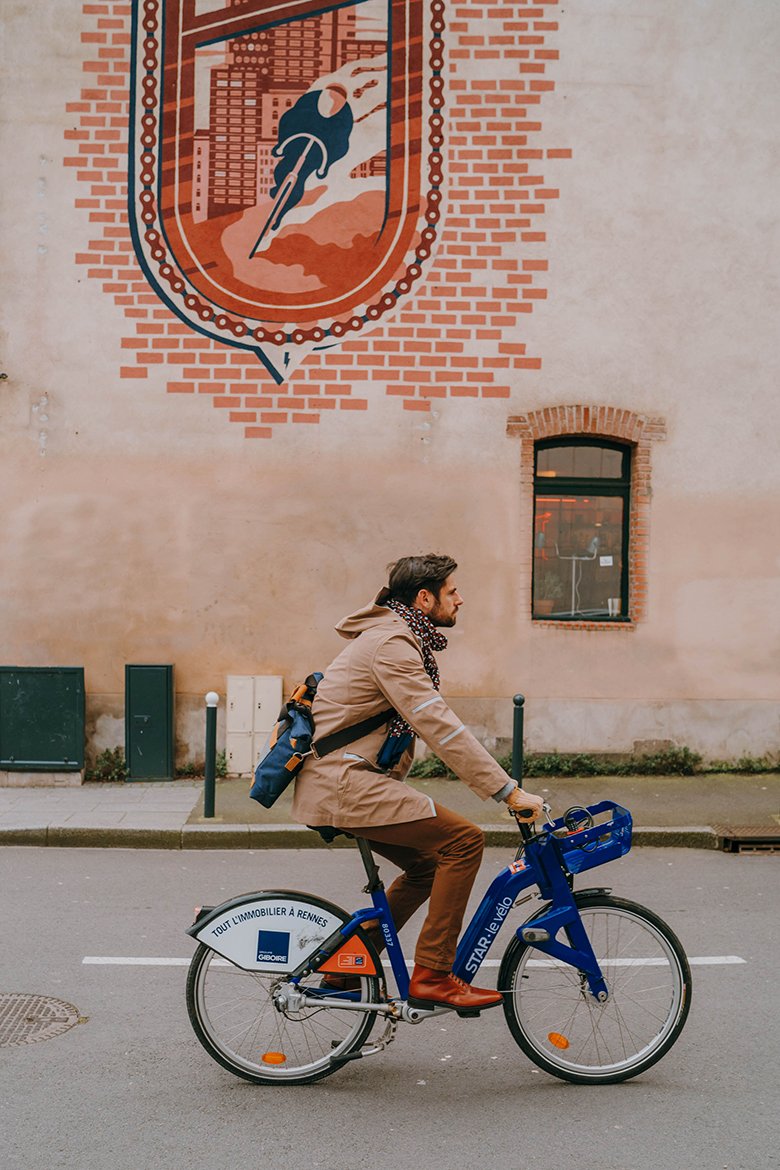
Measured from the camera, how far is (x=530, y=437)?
460 inches

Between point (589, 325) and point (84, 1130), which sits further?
point (589, 325)

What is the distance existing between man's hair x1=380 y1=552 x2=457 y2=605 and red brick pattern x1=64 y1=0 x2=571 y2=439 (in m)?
6.72

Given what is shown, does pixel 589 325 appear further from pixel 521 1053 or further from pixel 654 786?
pixel 521 1053

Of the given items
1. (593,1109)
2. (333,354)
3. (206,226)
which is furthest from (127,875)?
(206,226)

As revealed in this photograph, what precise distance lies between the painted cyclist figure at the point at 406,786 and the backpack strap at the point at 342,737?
22 mm

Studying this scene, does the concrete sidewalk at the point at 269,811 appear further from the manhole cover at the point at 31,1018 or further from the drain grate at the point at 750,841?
the manhole cover at the point at 31,1018

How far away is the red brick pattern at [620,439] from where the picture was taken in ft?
38.3

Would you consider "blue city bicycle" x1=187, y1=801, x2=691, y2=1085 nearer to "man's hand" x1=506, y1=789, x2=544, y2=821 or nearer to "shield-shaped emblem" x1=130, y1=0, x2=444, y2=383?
"man's hand" x1=506, y1=789, x2=544, y2=821

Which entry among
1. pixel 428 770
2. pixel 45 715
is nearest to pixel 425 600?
pixel 428 770

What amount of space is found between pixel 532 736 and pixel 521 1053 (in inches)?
261

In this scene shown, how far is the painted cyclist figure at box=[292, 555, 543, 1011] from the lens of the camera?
4.70 metres

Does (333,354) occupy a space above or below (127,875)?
above

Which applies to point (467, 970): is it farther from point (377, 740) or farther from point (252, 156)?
point (252, 156)

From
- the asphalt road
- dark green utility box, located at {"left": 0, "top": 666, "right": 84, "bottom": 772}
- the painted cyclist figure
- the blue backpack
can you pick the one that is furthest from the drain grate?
dark green utility box, located at {"left": 0, "top": 666, "right": 84, "bottom": 772}
